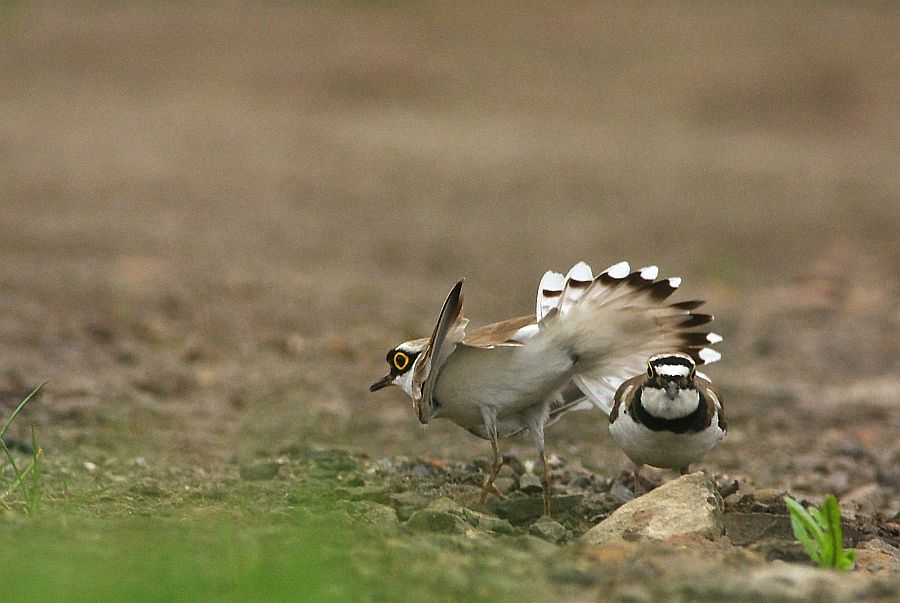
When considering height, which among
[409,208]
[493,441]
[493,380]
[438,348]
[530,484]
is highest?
[409,208]

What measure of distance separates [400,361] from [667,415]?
106 centimetres

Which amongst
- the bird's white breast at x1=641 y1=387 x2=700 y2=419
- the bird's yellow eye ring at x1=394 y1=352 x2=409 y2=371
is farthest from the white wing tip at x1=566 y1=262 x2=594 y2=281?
the bird's yellow eye ring at x1=394 y1=352 x2=409 y2=371

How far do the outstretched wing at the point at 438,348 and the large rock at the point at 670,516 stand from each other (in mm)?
832

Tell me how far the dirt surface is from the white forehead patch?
2.11 ft

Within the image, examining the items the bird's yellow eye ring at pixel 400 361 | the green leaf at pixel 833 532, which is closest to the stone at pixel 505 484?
the bird's yellow eye ring at pixel 400 361

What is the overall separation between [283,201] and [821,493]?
9.78 meters

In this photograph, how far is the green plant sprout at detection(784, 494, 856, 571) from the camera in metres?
4.40

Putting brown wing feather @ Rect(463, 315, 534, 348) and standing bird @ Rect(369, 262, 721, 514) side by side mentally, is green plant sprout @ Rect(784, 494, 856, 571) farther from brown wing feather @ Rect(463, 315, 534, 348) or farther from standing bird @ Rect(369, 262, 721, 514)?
brown wing feather @ Rect(463, 315, 534, 348)

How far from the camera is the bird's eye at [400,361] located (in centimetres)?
554

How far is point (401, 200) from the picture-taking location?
15.7m

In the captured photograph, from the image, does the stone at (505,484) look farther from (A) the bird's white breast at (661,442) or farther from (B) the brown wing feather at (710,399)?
(B) the brown wing feather at (710,399)

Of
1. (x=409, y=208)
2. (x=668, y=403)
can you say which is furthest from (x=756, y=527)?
(x=409, y=208)

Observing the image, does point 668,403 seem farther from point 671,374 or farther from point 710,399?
point 710,399

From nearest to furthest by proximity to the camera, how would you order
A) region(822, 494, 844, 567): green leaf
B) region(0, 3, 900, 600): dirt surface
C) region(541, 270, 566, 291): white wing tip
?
1. region(822, 494, 844, 567): green leaf
2. region(541, 270, 566, 291): white wing tip
3. region(0, 3, 900, 600): dirt surface
